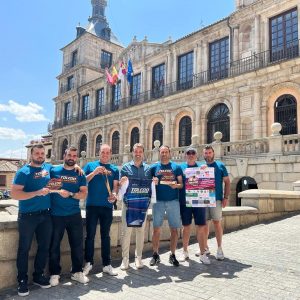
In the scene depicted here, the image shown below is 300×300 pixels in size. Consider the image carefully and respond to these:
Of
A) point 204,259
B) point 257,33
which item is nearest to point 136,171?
point 204,259

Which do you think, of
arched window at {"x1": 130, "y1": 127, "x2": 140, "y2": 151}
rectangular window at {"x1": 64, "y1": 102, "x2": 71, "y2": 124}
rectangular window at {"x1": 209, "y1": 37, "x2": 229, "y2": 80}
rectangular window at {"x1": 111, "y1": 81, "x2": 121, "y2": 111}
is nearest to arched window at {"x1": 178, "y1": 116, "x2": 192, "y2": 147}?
rectangular window at {"x1": 209, "y1": 37, "x2": 229, "y2": 80}

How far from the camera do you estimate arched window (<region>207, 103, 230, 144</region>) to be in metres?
19.4

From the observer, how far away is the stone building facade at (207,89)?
17250 mm

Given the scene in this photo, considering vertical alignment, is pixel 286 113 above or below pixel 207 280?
above

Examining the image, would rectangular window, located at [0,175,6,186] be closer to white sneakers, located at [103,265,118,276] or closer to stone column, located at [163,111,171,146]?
stone column, located at [163,111,171,146]

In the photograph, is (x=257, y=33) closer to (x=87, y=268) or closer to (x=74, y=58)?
(x=87, y=268)

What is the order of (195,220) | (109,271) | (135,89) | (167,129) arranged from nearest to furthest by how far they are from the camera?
(109,271), (195,220), (167,129), (135,89)

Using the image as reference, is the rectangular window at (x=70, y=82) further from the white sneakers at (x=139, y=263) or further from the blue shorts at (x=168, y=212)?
the white sneakers at (x=139, y=263)

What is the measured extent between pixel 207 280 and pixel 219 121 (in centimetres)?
1622

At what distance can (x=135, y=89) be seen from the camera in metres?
27.6

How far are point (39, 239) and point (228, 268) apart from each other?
9.44 ft

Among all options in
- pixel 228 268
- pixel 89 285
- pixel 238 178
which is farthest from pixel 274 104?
pixel 89 285

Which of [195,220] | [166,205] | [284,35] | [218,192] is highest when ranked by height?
[284,35]

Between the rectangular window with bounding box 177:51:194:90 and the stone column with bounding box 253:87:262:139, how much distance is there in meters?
5.65
